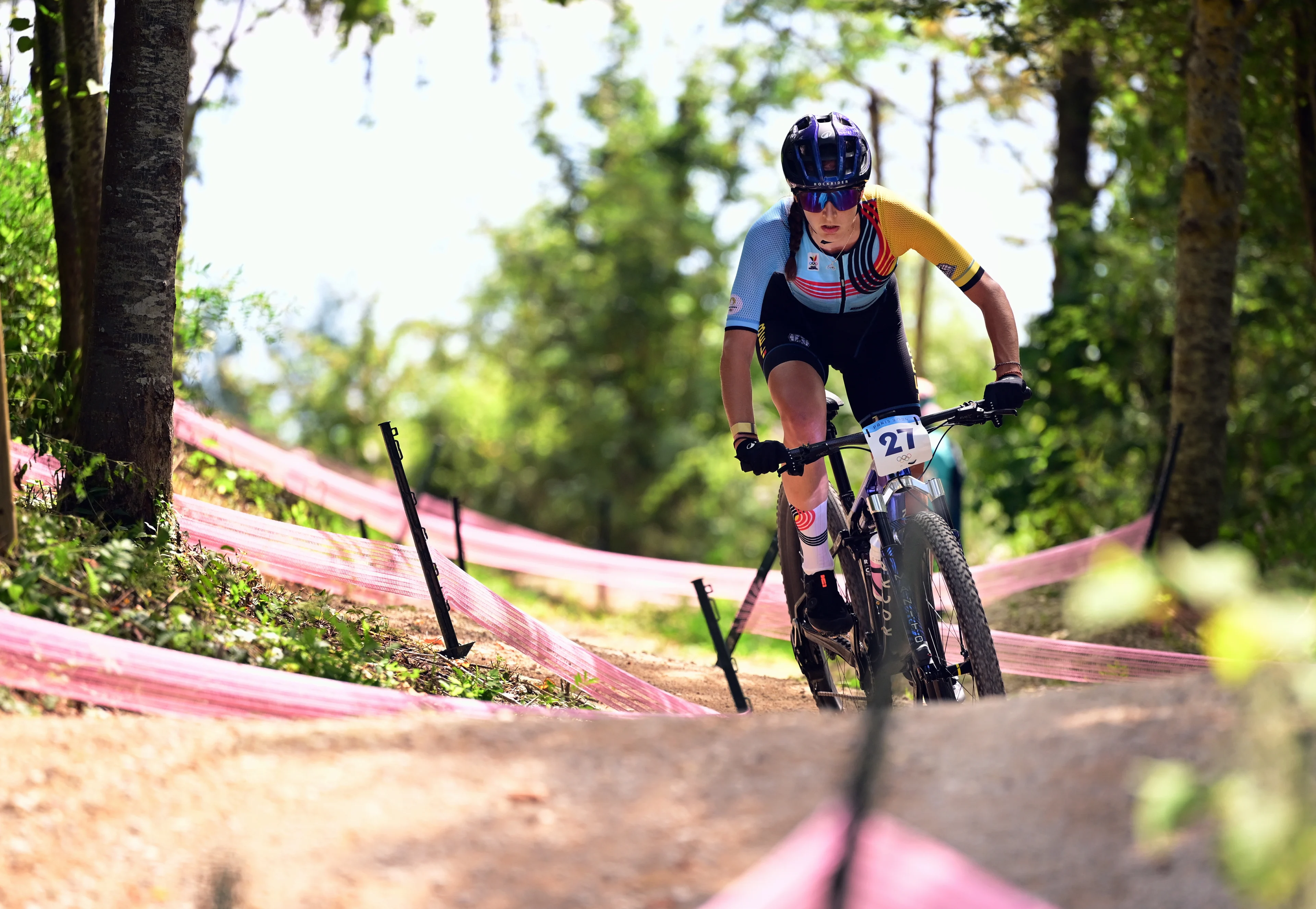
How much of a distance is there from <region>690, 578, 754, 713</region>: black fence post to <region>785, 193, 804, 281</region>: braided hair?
139 cm

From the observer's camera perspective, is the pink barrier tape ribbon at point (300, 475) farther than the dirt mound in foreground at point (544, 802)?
Yes

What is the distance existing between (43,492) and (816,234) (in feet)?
10.6

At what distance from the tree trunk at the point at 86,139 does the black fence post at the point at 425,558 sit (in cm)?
177

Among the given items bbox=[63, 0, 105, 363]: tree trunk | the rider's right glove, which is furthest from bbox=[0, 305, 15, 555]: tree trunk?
the rider's right glove

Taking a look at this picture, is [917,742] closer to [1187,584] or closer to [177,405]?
[1187,584]

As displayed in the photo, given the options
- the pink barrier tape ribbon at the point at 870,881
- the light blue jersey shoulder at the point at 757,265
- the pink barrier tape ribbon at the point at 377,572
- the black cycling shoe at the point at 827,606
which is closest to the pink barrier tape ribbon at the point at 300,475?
the pink barrier tape ribbon at the point at 377,572

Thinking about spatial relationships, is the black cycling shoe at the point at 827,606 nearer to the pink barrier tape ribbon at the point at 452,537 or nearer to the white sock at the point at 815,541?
the white sock at the point at 815,541

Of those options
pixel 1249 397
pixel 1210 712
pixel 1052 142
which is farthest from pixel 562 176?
pixel 1210 712

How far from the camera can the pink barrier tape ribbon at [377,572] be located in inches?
188

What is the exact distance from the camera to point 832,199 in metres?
4.38

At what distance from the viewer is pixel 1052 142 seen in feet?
45.8

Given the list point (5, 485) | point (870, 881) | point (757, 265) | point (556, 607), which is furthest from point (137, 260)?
point (556, 607)

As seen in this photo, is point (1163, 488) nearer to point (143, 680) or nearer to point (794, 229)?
point (794, 229)

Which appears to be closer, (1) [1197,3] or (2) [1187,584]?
(2) [1187,584]
